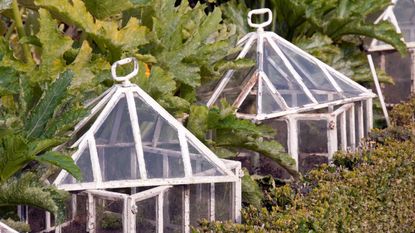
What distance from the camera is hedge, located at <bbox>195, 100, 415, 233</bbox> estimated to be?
502 cm

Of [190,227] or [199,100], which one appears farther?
[199,100]

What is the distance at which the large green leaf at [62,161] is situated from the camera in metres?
4.40

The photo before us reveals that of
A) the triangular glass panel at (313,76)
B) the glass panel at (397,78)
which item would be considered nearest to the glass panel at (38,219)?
the triangular glass panel at (313,76)

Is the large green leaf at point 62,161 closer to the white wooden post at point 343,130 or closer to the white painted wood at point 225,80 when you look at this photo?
the white painted wood at point 225,80

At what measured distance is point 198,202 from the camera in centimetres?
513

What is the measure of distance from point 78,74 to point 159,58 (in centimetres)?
94

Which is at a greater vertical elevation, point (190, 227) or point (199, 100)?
point (199, 100)

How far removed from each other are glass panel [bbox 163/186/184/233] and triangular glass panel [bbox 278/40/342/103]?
2.05 metres

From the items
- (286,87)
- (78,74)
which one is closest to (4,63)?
(78,74)

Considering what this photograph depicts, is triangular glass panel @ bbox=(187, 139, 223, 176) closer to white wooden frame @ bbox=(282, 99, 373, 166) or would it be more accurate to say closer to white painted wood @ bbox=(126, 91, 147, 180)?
white painted wood @ bbox=(126, 91, 147, 180)

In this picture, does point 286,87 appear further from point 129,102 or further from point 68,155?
point 68,155

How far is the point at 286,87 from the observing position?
669 cm

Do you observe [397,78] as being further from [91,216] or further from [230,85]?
[91,216]

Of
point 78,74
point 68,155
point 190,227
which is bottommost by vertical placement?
point 190,227
